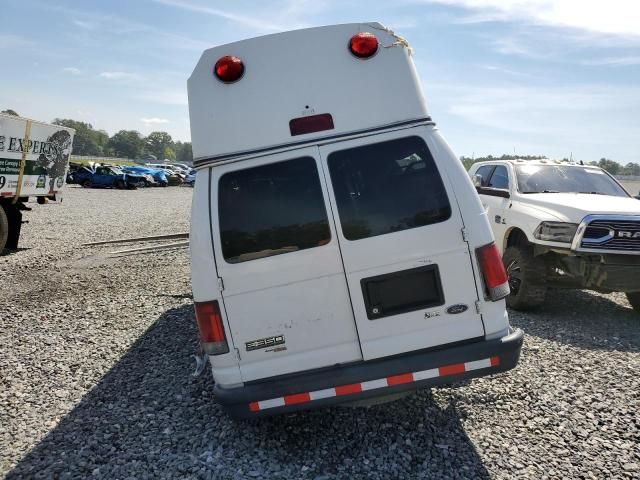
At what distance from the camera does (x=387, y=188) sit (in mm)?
3248

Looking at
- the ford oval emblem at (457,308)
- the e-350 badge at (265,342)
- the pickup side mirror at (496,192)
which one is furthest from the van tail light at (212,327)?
the pickup side mirror at (496,192)

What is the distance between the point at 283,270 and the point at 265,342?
51 centimetres

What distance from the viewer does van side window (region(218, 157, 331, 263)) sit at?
3189 millimetres

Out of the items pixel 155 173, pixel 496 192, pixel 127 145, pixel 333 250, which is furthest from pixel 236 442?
pixel 127 145

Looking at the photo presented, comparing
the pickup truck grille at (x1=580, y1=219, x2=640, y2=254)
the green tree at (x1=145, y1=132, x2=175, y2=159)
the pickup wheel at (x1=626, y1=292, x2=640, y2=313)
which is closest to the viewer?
the pickup truck grille at (x1=580, y1=219, x2=640, y2=254)

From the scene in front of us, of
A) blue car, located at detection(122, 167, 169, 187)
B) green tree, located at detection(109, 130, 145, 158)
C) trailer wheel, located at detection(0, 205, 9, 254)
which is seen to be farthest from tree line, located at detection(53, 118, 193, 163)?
trailer wheel, located at detection(0, 205, 9, 254)

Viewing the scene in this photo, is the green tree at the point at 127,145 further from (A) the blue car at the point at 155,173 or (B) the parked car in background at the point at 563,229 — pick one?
(B) the parked car in background at the point at 563,229

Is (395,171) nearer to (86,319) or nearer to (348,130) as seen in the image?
(348,130)

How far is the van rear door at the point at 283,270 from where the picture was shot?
3164 millimetres

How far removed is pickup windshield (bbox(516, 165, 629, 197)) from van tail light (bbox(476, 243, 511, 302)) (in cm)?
424

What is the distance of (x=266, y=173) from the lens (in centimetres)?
329

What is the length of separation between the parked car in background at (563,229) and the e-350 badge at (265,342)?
13.4 ft

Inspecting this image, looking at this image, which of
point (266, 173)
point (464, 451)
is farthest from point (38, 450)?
point (464, 451)

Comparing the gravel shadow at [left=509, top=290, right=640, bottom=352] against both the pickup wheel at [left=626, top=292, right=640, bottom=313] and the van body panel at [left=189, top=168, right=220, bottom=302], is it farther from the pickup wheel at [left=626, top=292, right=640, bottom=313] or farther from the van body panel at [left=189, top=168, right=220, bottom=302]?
the van body panel at [left=189, top=168, right=220, bottom=302]
